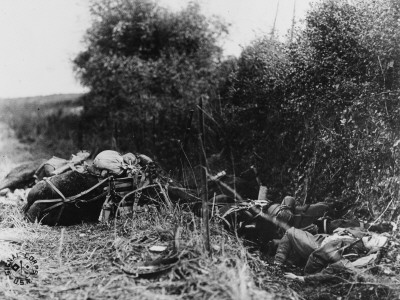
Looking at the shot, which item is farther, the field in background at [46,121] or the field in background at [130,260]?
the field in background at [46,121]

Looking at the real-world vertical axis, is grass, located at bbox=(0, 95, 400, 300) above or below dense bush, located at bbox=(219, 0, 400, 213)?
below

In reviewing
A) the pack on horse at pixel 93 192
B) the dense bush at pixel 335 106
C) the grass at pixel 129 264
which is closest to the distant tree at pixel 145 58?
the dense bush at pixel 335 106

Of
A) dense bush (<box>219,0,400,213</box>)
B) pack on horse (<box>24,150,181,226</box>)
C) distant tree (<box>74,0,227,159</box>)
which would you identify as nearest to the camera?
dense bush (<box>219,0,400,213</box>)

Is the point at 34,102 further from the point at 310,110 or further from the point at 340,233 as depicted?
the point at 340,233

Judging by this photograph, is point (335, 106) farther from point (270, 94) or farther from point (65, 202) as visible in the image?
point (65, 202)

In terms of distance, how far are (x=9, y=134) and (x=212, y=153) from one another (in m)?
9.92

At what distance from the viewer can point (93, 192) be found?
18.0 feet

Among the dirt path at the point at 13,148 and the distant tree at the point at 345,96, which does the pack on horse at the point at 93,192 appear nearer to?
the distant tree at the point at 345,96

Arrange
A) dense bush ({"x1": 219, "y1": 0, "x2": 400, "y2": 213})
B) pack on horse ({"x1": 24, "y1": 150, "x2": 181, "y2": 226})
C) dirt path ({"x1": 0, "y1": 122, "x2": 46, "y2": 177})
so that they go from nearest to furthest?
dense bush ({"x1": 219, "y1": 0, "x2": 400, "y2": 213}) < pack on horse ({"x1": 24, "y1": 150, "x2": 181, "y2": 226}) < dirt path ({"x1": 0, "y1": 122, "x2": 46, "y2": 177})

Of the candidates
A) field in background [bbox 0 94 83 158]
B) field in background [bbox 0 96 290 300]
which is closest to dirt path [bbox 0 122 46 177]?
field in background [bbox 0 94 83 158]

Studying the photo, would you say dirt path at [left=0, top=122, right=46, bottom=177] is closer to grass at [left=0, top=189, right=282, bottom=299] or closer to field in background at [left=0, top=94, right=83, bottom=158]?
field in background at [left=0, top=94, right=83, bottom=158]

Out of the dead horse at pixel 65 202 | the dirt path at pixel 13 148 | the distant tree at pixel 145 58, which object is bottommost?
the dead horse at pixel 65 202

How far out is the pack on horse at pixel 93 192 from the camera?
536 cm

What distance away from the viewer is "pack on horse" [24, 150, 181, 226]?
5.36m
